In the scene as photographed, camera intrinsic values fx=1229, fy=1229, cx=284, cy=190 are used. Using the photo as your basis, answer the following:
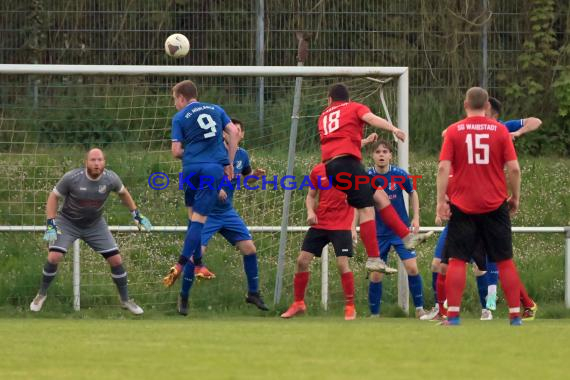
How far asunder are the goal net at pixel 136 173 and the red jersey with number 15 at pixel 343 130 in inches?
87.2

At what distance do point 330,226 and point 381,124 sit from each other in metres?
1.44

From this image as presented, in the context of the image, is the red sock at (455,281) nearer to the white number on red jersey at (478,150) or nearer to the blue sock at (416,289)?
the white number on red jersey at (478,150)

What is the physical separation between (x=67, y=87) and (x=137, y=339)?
22.8 feet

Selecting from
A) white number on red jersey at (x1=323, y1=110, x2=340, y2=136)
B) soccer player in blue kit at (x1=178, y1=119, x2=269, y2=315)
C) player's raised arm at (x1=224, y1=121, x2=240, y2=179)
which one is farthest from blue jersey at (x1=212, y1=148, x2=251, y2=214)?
white number on red jersey at (x1=323, y1=110, x2=340, y2=136)

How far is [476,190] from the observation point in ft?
30.1

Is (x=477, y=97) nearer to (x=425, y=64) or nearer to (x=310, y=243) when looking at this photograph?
(x=310, y=243)

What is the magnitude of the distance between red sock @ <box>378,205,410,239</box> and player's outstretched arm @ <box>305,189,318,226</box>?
2.03 ft

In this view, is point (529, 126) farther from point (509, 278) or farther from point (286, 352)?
point (286, 352)

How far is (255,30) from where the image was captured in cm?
1764

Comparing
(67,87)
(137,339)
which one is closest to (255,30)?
(67,87)

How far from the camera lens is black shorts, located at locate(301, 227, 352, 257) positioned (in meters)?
11.3

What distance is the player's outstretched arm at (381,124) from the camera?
10297 mm

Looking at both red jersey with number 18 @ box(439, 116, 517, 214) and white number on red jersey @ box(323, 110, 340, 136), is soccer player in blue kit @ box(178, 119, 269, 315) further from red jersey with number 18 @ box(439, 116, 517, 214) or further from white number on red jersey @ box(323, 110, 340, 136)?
red jersey with number 18 @ box(439, 116, 517, 214)

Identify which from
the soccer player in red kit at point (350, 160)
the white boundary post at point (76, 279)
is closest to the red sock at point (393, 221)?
the soccer player in red kit at point (350, 160)
